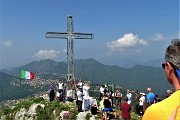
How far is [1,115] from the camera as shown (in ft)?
109

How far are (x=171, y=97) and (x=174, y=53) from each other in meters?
0.32

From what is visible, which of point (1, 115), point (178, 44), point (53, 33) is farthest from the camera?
point (53, 33)

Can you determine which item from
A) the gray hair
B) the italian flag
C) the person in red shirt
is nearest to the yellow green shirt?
the gray hair

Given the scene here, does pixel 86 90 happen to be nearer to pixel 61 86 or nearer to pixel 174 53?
pixel 61 86

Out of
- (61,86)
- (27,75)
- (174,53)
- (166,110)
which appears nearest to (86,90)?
(61,86)

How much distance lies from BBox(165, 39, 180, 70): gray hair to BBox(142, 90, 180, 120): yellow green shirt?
0.21 meters

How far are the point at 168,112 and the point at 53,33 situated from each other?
118ft

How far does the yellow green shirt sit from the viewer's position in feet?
6.51

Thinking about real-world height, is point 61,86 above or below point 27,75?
below

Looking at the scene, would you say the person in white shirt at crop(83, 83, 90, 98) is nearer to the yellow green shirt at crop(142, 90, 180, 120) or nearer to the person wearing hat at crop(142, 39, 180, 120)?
the person wearing hat at crop(142, 39, 180, 120)

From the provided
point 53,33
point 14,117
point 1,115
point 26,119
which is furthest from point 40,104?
point 53,33

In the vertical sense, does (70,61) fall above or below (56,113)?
above

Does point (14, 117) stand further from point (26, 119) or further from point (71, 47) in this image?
point (71, 47)

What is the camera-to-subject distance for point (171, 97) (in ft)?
7.05
